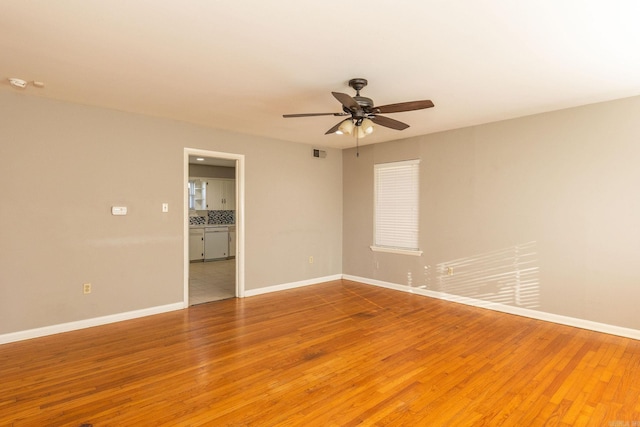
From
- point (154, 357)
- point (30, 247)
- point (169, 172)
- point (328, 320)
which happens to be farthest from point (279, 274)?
point (30, 247)

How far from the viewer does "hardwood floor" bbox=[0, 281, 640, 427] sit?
2.27 m

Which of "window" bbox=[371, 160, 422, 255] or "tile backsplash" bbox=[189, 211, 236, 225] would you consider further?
"tile backsplash" bbox=[189, 211, 236, 225]

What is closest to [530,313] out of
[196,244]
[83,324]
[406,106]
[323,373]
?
[323,373]

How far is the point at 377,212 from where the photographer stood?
6215 mm

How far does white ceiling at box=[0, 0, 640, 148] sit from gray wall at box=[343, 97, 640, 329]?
49cm

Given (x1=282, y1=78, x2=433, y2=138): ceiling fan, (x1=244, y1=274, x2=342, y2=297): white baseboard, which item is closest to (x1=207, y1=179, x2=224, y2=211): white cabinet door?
(x1=244, y1=274, x2=342, y2=297): white baseboard

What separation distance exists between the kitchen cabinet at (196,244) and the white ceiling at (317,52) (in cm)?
467

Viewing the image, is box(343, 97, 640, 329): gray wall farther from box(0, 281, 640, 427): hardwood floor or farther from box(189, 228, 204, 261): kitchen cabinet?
box(189, 228, 204, 261): kitchen cabinet

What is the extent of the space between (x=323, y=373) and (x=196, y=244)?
21.0ft

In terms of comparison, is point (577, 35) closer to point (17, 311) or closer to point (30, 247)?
point (30, 247)

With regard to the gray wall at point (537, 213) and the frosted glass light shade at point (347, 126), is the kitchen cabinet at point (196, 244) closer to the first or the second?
the gray wall at point (537, 213)

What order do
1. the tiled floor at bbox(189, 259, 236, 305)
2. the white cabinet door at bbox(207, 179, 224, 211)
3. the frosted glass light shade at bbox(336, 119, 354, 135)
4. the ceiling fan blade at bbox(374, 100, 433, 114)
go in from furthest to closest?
the white cabinet door at bbox(207, 179, 224, 211), the tiled floor at bbox(189, 259, 236, 305), the frosted glass light shade at bbox(336, 119, 354, 135), the ceiling fan blade at bbox(374, 100, 433, 114)

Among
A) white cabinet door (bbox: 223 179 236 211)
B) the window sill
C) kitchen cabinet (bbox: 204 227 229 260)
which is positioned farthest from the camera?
white cabinet door (bbox: 223 179 236 211)

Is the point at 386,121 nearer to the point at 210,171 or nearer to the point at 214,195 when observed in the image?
the point at 214,195
